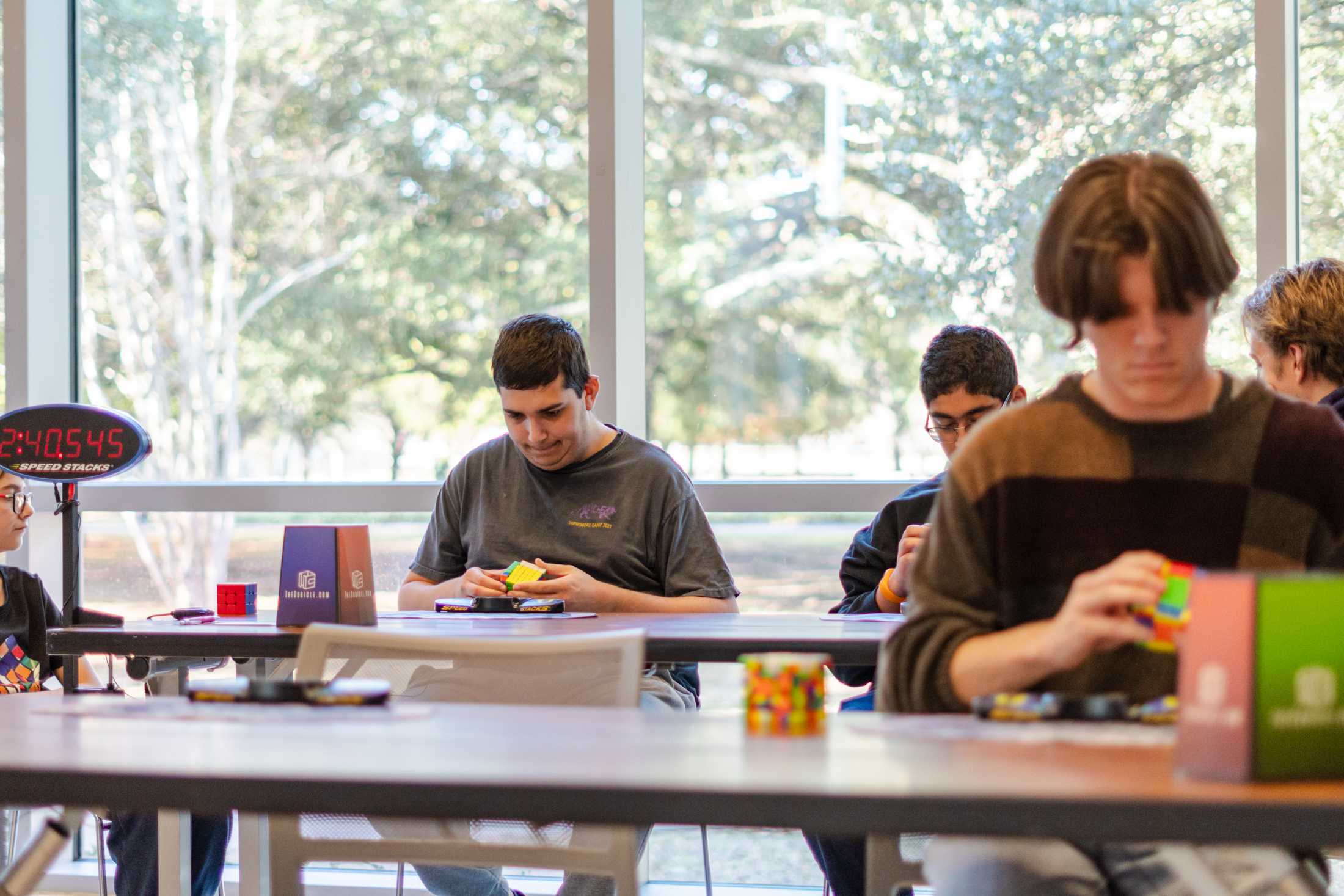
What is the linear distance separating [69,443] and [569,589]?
1.21 meters

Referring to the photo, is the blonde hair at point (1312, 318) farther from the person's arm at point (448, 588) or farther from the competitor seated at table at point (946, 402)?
the person's arm at point (448, 588)

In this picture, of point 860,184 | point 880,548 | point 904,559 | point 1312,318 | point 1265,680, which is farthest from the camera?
point 860,184

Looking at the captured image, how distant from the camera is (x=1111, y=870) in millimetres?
1396

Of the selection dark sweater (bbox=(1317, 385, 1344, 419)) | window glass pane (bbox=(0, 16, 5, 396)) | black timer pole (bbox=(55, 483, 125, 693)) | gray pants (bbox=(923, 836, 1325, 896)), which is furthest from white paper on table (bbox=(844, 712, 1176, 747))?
window glass pane (bbox=(0, 16, 5, 396))

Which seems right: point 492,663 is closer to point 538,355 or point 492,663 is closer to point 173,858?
point 173,858

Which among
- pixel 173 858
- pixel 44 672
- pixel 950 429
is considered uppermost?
pixel 950 429

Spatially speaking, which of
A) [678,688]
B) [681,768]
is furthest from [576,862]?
[678,688]

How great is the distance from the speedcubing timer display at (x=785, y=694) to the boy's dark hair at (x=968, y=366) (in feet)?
4.86

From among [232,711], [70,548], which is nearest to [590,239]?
[70,548]

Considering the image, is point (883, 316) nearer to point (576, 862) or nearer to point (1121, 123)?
point (1121, 123)

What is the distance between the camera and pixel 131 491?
397cm

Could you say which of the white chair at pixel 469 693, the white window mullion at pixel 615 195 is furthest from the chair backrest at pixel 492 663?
the white window mullion at pixel 615 195

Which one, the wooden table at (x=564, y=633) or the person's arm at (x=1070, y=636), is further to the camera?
the wooden table at (x=564, y=633)

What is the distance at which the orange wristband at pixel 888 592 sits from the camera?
112 inches
